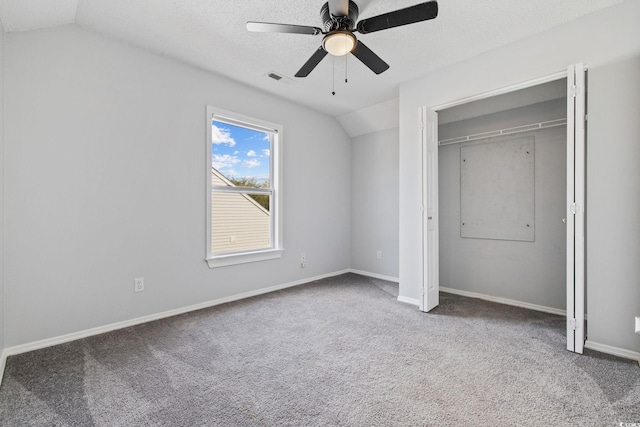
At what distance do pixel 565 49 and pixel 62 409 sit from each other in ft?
14.1

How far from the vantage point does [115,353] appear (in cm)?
219

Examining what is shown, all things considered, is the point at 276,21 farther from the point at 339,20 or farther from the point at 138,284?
the point at 138,284

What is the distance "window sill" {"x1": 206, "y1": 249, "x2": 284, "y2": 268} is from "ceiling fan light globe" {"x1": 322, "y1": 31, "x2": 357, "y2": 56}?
8.08ft

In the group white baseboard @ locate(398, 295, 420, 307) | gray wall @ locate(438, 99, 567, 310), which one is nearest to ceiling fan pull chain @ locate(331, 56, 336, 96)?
gray wall @ locate(438, 99, 567, 310)

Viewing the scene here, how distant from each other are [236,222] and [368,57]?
244cm

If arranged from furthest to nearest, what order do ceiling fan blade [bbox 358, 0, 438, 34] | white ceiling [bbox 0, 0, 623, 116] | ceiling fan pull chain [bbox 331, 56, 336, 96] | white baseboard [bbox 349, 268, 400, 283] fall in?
white baseboard [bbox 349, 268, 400, 283] → ceiling fan pull chain [bbox 331, 56, 336, 96] → white ceiling [bbox 0, 0, 623, 116] → ceiling fan blade [bbox 358, 0, 438, 34]

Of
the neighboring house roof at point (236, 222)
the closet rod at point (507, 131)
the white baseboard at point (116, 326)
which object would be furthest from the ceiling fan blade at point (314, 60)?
the white baseboard at point (116, 326)

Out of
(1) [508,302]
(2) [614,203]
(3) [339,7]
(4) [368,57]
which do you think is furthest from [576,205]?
(3) [339,7]

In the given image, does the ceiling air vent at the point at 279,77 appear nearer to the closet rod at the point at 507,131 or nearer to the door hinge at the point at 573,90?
the closet rod at the point at 507,131

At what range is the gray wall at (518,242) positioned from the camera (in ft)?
10.2

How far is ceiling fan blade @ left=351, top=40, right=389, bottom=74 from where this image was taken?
205cm

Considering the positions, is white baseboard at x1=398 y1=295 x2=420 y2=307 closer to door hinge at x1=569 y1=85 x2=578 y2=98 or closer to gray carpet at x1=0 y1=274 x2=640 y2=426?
gray carpet at x1=0 y1=274 x2=640 y2=426

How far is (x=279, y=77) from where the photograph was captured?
338 cm

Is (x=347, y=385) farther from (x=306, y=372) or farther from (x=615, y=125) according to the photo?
(x=615, y=125)
